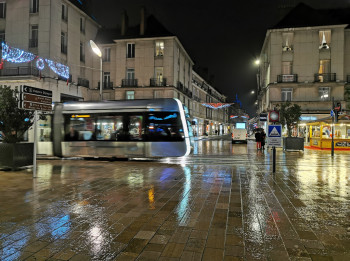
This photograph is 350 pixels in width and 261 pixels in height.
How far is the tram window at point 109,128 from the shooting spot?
14.3 metres

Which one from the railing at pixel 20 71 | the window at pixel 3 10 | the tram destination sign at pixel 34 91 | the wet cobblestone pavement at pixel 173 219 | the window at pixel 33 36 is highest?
the window at pixel 3 10

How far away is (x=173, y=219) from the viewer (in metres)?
4.91

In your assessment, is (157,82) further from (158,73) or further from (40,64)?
(40,64)

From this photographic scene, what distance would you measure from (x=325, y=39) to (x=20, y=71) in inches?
1498

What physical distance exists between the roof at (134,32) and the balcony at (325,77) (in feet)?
69.2

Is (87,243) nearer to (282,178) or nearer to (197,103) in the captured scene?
(282,178)

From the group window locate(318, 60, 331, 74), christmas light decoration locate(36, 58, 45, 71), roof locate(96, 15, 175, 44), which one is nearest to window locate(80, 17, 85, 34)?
roof locate(96, 15, 175, 44)

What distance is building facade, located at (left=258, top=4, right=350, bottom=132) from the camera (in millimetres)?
36750

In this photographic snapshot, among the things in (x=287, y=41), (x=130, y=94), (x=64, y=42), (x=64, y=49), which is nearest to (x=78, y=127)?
(x=64, y=49)

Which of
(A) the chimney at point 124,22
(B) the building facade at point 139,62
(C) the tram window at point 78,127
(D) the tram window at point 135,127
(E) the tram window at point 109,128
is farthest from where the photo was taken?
(A) the chimney at point 124,22

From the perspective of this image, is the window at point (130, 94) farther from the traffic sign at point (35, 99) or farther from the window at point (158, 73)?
the traffic sign at point (35, 99)

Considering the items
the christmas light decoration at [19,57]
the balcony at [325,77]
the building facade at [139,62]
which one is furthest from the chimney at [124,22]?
the balcony at [325,77]

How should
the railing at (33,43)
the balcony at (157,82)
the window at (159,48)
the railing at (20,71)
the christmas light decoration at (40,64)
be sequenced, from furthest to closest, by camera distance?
the window at (159,48) → the balcony at (157,82) → the railing at (33,43) → the railing at (20,71) → the christmas light decoration at (40,64)

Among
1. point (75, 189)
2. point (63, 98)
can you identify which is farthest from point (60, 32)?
point (75, 189)
